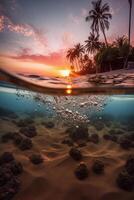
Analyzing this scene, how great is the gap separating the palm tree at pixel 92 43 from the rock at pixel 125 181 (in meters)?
6.88

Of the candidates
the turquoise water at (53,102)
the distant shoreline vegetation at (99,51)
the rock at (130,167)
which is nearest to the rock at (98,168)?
the rock at (130,167)

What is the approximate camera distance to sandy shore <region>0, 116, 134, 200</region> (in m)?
9.46

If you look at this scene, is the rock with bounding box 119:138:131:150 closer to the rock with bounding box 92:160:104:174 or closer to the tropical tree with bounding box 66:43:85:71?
the rock with bounding box 92:160:104:174

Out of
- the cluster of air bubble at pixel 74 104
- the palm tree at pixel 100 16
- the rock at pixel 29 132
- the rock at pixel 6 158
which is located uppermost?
the palm tree at pixel 100 16

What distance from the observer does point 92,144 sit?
15820 mm

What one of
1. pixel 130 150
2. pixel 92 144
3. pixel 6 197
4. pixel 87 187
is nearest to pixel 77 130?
pixel 92 144

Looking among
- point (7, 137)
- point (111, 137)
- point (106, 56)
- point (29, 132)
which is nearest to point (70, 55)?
point (106, 56)

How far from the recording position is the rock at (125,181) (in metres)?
9.92

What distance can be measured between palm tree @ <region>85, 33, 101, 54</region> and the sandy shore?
681cm

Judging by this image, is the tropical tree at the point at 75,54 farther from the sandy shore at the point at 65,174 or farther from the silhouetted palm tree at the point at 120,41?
the sandy shore at the point at 65,174

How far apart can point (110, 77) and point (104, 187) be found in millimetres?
5724

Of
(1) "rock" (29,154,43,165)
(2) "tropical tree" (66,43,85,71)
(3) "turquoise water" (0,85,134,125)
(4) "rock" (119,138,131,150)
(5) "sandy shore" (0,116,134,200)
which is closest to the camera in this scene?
(5) "sandy shore" (0,116,134,200)

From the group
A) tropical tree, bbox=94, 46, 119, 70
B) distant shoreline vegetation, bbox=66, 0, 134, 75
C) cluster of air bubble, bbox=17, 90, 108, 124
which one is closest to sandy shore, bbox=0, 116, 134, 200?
cluster of air bubble, bbox=17, 90, 108, 124

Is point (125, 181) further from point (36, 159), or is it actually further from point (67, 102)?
point (67, 102)
